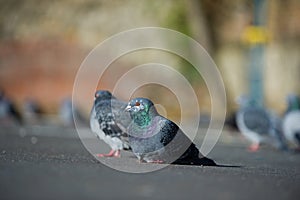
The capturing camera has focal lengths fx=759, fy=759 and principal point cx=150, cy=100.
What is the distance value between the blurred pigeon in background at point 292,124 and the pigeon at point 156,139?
240 inches

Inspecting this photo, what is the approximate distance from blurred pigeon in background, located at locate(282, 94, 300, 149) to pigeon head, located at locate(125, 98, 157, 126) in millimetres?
6373

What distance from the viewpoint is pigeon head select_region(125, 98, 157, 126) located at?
8562mm

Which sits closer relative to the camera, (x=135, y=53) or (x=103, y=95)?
(x=103, y=95)

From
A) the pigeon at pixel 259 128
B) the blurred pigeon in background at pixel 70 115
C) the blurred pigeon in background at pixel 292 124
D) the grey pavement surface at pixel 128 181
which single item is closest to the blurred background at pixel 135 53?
the blurred pigeon in background at pixel 70 115

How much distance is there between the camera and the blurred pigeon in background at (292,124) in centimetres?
1444

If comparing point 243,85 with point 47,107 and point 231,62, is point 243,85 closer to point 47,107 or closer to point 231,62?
point 231,62

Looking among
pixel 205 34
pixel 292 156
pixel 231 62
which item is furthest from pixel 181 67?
pixel 292 156

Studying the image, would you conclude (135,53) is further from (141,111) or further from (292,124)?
(141,111)

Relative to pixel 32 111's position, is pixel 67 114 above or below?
below

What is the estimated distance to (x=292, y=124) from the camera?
14.6m

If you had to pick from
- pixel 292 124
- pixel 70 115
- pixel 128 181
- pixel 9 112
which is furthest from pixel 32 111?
pixel 128 181

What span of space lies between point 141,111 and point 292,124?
6.71m

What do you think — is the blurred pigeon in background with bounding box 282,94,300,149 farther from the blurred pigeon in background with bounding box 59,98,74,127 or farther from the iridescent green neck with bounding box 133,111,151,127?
the blurred pigeon in background with bounding box 59,98,74,127

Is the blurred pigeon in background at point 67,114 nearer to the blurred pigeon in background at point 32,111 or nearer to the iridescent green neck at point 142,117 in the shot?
the blurred pigeon in background at point 32,111
